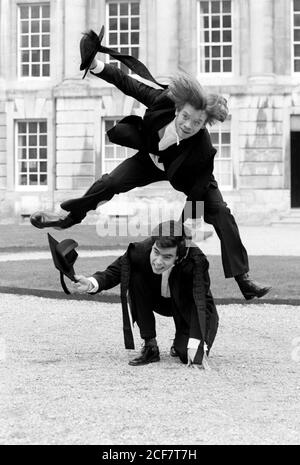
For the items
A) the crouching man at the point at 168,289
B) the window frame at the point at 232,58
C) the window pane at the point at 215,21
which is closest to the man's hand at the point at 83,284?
the crouching man at the point at 168,289

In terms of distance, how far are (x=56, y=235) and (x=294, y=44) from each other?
1241 centimetres

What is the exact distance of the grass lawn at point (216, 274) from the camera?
10305 mm

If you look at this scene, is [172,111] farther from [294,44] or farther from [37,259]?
[294,44]

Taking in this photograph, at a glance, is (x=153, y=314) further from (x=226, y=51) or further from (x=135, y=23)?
(x=135, y=23)

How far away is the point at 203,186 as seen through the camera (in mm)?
5801

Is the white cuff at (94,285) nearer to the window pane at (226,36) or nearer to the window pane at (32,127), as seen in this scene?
the window pane at (226,36)

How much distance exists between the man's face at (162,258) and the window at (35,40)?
913 inches

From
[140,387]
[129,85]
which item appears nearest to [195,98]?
[129,85]

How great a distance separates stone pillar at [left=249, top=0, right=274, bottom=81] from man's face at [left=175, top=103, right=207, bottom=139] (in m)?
21.2

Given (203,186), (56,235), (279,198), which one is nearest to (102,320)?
(203,186)

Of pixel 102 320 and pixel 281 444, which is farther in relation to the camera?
pixel 102 320

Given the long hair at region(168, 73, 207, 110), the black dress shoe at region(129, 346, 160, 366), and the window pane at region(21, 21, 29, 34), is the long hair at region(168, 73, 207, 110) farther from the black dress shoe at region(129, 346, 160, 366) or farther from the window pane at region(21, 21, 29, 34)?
the window pane at region(21, 21, 29, 34)

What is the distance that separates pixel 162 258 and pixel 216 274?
619 centimetres

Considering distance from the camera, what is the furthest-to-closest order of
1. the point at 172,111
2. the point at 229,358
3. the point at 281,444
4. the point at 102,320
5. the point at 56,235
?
the point at 56,235 < the point at 102,320 < the point at 229,358 < the point at 172,111 < the point at 281,444
